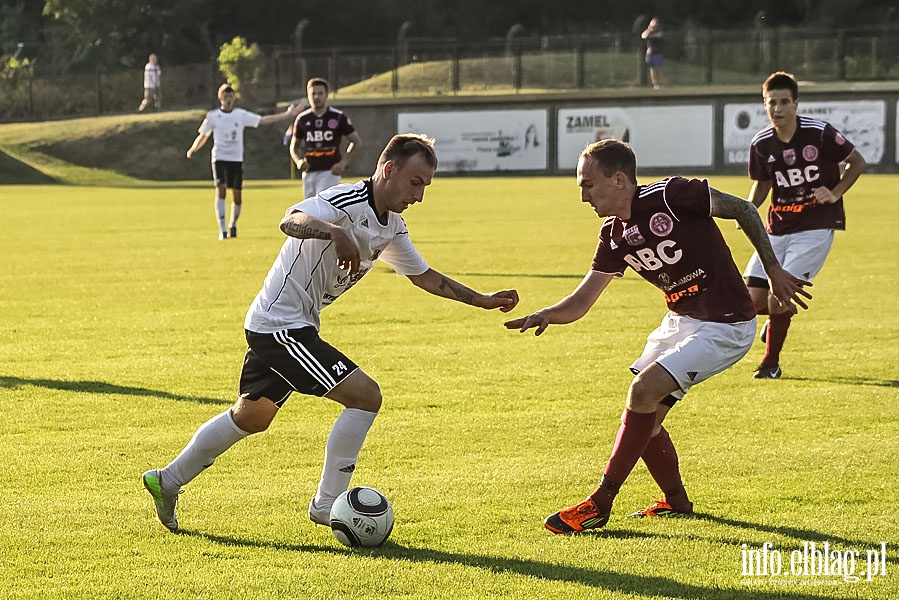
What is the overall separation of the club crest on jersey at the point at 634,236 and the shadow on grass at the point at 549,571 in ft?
4.82

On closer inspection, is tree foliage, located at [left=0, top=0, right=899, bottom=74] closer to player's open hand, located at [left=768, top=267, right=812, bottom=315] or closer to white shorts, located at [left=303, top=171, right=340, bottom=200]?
white shorts, located at [left=303, top=171, right=340, bottom=200]

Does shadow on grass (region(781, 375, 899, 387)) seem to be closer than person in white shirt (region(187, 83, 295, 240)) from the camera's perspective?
Yes

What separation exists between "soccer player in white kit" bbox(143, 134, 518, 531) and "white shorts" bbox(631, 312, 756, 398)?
1.28 meters

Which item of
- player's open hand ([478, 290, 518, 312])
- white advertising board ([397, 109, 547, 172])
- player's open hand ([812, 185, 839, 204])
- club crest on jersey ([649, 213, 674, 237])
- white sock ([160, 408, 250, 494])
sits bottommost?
white advertising board ([397, 109, 547, 172])

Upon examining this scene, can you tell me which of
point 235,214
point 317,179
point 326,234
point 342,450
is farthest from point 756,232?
point 235,214

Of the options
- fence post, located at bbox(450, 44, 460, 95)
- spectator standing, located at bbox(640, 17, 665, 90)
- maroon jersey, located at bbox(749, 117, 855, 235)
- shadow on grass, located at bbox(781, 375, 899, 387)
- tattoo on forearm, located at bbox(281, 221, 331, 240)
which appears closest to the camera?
tattoo on forearm, located at bbox(281, 221, 331, 240)

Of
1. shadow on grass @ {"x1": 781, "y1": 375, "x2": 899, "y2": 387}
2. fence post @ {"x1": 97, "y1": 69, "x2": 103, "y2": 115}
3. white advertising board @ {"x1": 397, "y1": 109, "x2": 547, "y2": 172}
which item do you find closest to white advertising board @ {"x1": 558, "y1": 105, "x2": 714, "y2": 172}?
white advertising board @ {"x1": 397, "y1": 109, "x2": 547, "y2": 172}

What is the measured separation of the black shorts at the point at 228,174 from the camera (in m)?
20.0

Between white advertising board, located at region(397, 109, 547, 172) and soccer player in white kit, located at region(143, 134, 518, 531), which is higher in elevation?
soccer player in white kit, located at region(143, 134, 518, 531)

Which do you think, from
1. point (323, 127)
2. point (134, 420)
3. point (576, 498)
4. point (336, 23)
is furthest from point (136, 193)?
point (336, 23)

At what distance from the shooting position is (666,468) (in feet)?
18.6

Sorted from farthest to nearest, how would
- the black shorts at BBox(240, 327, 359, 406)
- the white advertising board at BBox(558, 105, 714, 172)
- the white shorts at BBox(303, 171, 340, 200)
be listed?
the white advertising board at BBox(558, 105, 714, 172), the white shorts at BBox(303, 171, 340, 200), the black shorts at BBox(240, 327, 359, 406)

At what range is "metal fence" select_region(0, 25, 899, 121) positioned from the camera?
44.1m

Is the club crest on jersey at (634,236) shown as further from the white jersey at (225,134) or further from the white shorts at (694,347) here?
the white jersey at (225,134)
